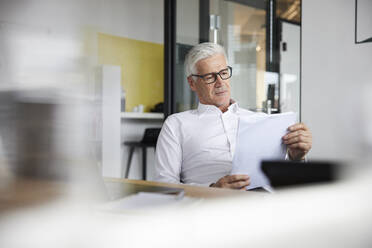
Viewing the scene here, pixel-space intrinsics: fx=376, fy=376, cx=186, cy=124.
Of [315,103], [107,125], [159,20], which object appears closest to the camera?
[315,103]

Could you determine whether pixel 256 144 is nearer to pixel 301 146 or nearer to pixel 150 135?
pixel 301 146

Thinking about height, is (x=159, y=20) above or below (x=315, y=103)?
above

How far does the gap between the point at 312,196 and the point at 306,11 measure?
249cm

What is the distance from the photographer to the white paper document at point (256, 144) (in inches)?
57.6

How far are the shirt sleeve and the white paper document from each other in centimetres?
37

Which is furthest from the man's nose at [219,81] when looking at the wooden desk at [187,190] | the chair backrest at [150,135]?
the chair backrest at [150,135]

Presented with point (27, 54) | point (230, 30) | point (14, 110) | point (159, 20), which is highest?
point (159, 20)

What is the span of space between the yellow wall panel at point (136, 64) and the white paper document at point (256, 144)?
3142 mm

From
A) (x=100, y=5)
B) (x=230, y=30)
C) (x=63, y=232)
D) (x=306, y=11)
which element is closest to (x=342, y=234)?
(x=63, y=232)

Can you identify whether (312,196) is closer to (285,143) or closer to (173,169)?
(285,143)

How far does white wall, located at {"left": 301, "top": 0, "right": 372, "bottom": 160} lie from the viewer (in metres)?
2.68

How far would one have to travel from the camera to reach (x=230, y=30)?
324 cm

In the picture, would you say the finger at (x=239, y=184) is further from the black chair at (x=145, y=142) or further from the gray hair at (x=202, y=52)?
the black chair at (x=145, y=142)

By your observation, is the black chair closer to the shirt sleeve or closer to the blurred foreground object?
the shirt sleeve
